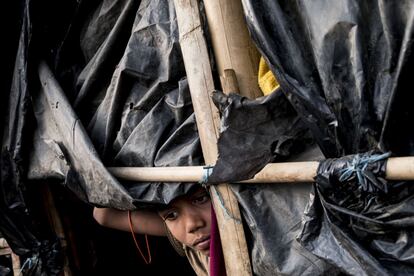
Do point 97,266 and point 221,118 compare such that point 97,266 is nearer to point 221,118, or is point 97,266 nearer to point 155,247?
point 155,247

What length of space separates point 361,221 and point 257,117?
0.45 metres

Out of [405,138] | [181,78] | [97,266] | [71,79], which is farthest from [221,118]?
[97,266]

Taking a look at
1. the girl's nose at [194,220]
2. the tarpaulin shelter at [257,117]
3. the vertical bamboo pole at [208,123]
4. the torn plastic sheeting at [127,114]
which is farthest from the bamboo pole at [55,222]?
the vertical bamboo pole at [208,123]

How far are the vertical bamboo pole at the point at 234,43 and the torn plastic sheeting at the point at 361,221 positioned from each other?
17.3 inches

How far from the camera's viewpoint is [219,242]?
6.18 ft

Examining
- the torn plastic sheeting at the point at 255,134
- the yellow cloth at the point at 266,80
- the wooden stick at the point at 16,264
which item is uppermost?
the yellow cloth at the point at 266,80

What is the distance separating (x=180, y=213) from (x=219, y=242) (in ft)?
1.12

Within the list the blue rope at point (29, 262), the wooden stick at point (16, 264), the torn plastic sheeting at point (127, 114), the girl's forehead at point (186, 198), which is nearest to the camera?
the torn plastic sheeting at point (127, 114)

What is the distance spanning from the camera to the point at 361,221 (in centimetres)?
141

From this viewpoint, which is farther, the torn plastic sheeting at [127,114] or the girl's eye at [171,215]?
the girl's eye at [171,215]

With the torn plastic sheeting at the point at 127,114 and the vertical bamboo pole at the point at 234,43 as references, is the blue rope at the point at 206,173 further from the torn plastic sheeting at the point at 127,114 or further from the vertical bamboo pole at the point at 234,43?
the vertical bamboo pole at the point at 234,43

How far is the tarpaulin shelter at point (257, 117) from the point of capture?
1376 mm

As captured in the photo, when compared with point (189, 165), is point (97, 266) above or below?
below

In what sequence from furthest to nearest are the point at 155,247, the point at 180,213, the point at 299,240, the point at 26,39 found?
the point at 155,247 < the point at 26,39 < the point at 180,213 < the point at 299,240
